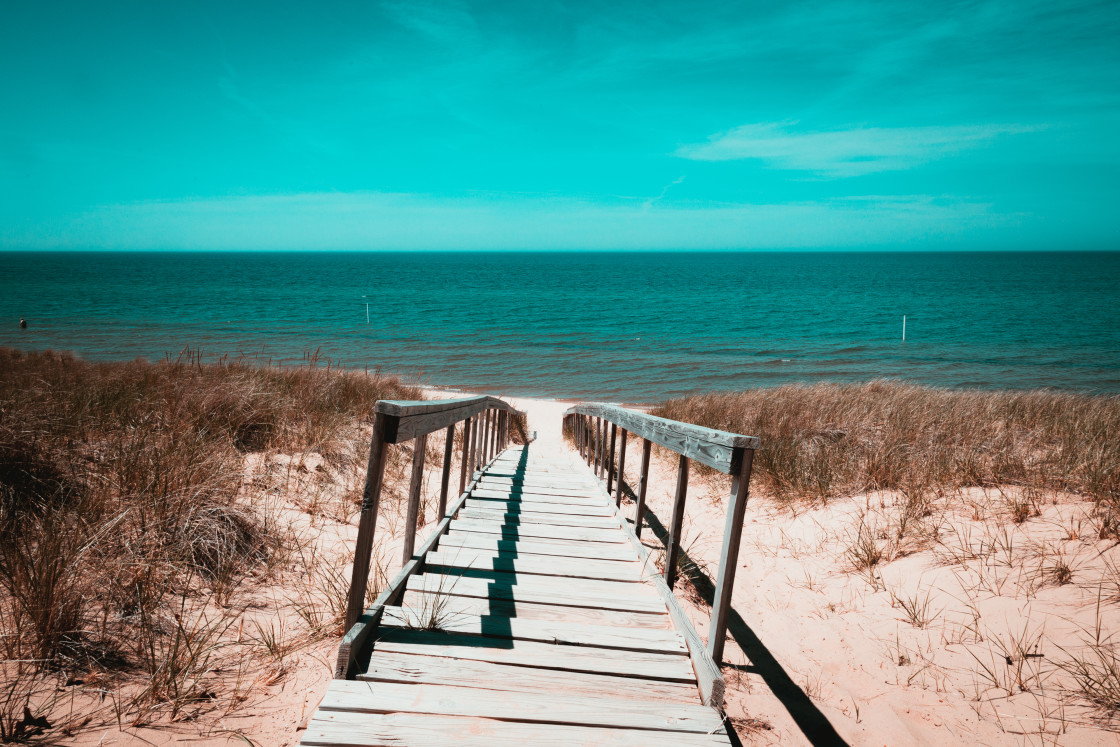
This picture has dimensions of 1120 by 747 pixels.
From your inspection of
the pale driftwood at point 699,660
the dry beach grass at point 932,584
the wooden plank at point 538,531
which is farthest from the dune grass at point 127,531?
the dry beach grass at point 932,584

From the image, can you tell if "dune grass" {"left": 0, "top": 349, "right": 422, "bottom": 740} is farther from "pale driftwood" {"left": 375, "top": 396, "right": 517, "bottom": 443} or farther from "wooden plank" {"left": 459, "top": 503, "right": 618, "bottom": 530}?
"wooden plank" {"left": 459, "top": 503, "right": 618, "bottom": 530}

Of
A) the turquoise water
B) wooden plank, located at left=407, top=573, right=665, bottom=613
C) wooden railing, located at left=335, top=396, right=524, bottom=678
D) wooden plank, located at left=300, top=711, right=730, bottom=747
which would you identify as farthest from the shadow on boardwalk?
the turquoise water

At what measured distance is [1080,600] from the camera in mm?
3051

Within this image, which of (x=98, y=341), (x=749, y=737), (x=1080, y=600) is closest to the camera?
(x=749, y=737)

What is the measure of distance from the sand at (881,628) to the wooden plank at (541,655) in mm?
541

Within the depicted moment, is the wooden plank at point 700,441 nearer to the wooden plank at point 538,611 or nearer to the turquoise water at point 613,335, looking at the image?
the wooden plank at point 538,611

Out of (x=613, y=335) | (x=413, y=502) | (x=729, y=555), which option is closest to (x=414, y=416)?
(x=413, y=502)

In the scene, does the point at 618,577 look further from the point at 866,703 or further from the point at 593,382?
the point at 593,382

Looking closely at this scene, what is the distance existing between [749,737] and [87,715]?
2.85 metres

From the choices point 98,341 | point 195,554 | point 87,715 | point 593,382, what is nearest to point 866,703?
point 87,715

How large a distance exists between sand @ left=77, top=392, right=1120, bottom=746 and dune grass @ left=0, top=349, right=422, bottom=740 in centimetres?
31

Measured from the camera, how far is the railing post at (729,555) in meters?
2.30

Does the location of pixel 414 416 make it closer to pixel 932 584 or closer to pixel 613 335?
pixel 932 584

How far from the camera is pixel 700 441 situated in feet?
8.87
